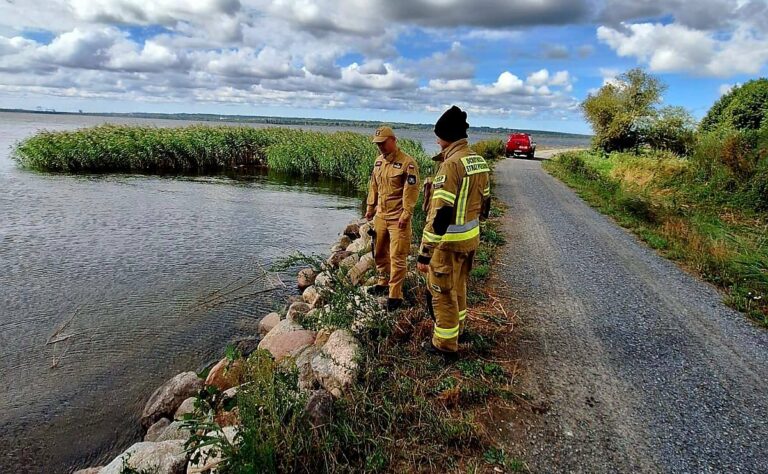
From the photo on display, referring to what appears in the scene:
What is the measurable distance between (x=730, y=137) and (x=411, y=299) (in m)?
13.6

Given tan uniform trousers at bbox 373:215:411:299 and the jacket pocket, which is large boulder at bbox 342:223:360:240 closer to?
tan uniform trousers at bbox 373:215:411:299

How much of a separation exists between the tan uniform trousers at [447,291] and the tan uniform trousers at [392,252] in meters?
1.26

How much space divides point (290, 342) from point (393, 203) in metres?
1.92

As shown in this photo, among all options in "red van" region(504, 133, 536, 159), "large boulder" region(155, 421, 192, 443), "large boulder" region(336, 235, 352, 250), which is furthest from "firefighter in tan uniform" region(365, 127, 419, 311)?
"red van" region(504, 133, 536, 159)

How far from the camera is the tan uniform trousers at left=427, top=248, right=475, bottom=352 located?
3993 millimetres

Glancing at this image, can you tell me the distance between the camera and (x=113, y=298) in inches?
316

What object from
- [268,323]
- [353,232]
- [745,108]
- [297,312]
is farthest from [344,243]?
[745,108]

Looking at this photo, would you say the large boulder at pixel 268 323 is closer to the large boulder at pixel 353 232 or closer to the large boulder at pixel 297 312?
the large boulder at pixel 297 312

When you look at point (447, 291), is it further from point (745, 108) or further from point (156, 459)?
point (745, 108)

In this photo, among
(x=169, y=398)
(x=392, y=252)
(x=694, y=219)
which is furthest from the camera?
(x=694, y=219)

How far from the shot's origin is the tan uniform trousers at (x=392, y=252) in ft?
17.8

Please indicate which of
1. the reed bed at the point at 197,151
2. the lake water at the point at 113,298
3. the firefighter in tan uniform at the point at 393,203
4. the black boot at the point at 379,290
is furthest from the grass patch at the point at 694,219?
the reed bed at the point at 197,151

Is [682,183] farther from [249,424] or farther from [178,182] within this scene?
[178,182]

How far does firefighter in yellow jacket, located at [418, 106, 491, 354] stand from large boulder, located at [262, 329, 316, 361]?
5.03 feet
